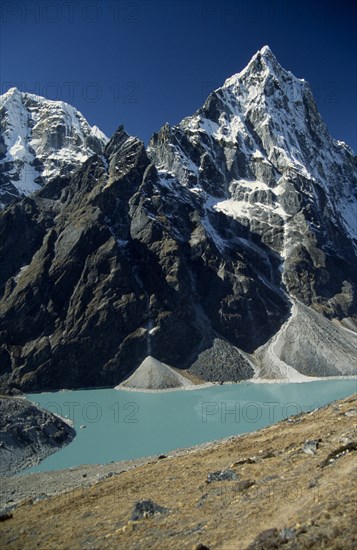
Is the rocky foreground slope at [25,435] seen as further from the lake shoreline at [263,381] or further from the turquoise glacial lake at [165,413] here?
the lake shoreline at [263,381]

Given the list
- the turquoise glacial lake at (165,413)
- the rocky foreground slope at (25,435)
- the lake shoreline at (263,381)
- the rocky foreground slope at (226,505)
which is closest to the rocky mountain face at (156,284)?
the lake shoreline at (263,381)

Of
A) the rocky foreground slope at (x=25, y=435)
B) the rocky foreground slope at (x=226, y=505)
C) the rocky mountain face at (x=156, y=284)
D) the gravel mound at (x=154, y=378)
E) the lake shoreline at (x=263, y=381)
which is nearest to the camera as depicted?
the rocky foreground slope at (x=226, y=505)

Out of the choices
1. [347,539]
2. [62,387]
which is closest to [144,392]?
[62,387]

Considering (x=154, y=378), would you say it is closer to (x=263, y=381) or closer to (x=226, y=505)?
(x=263, y=381)

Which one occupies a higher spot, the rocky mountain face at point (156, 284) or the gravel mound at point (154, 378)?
the rocky mountain face at point (156, 284)

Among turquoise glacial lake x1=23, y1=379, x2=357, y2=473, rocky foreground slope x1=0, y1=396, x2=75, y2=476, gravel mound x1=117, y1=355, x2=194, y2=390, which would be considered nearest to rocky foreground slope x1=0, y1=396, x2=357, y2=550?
rocky foreground slope x1=0, y1=396, x2=75, y2=476

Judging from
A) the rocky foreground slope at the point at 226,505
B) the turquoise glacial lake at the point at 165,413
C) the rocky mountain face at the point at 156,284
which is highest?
the rocky mountain face at the point at 156,284
